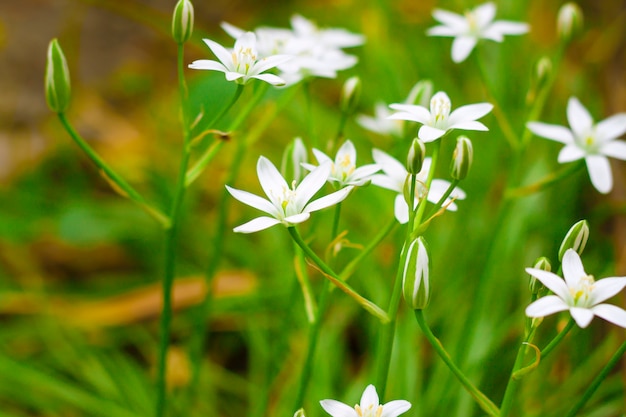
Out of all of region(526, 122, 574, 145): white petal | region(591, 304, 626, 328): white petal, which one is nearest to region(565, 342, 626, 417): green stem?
region(591, 304, 626, 328): white petal

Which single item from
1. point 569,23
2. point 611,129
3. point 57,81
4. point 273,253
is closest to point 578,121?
point 611,129

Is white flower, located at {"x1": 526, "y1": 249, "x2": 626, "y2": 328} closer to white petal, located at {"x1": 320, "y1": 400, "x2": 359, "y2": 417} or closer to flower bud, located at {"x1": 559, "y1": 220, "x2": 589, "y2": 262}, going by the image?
flower bud, located at {"x1": 559, "y1": 220, "x2": 589, "y2": 262}

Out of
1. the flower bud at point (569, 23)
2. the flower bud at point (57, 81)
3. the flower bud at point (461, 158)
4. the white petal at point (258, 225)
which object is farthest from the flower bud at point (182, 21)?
the flower bud at point (569, 23)

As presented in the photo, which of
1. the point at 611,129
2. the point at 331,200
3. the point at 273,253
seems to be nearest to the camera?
the point at 331,200

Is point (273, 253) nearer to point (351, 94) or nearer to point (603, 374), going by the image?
point (351, 94)

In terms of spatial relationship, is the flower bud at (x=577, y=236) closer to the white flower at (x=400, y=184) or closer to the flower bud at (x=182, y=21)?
the white flower at (x=400, y=184)

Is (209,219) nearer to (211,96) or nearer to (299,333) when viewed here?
(299,333)
